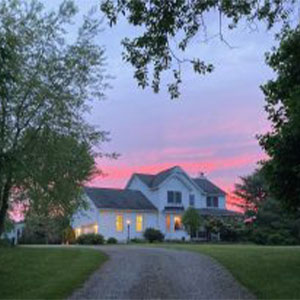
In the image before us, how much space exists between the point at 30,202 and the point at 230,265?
9018 millimetres

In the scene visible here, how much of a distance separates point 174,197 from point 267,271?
137ft

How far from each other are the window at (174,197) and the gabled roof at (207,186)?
156 inches

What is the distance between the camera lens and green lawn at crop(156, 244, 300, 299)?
1625 centimetres

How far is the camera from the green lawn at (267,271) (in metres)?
16.2

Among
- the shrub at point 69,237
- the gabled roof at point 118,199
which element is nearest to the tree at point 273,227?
the gabled roof at point 118,199

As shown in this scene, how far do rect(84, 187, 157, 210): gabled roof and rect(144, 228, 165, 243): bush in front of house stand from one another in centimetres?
376

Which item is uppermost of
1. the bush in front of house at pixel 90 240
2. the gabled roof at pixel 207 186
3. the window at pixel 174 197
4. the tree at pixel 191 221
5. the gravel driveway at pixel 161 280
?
the gabled roof at pixel 207 186

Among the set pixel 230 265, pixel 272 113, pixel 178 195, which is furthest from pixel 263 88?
pixel 178 195

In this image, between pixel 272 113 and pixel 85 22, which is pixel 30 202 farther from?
pixel 272 113

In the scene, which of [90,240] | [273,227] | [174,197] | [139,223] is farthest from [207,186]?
[90,240]

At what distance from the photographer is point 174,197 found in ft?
202

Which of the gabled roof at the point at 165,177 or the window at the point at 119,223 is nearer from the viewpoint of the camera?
the window at the point at 119,223

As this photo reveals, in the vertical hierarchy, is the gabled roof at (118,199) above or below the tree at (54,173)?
above

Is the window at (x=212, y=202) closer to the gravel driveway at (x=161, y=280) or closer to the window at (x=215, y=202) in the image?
the window at (x=215, y=202)
